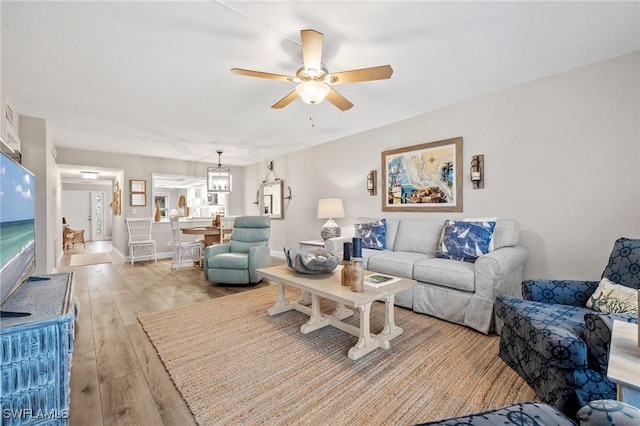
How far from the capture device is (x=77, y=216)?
33.8 feet

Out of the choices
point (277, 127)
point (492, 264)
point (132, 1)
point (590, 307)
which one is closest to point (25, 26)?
point (132, 1)

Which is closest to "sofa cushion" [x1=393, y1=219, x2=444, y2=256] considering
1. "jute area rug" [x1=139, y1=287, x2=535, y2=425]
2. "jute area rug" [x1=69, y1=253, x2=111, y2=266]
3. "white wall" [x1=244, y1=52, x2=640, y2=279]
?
"white wall" [x1=244, y1=52, x2=640, y2=279]

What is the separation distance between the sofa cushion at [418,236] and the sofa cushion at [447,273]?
0.44m

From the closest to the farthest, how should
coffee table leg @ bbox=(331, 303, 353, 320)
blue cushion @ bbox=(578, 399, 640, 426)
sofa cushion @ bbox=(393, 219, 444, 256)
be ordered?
blue cushion @ bbox=(578, 399, 640, 426)
coffee table leg @ bbox=(331, 303, 353, 320)
sofa cushion @ bbox=(393, 219, 444, 256)

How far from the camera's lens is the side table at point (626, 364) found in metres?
0.83

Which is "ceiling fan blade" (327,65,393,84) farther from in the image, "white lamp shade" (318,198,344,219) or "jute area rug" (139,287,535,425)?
"white lamp shade" (318,198,344,219)

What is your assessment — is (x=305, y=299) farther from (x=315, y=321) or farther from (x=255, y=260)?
(x=255, y=260)

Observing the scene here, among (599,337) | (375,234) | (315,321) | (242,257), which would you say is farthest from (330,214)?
(599,337)

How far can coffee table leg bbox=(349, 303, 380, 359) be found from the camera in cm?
200

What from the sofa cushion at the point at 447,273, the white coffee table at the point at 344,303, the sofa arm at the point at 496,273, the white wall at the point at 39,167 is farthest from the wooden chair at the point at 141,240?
the sofa arm at the point at 496,273

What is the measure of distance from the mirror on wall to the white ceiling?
2.79m

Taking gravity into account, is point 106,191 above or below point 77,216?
above

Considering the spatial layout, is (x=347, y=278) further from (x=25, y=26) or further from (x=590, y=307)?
(x=25, y=26)

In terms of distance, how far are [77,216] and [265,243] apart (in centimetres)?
1030
